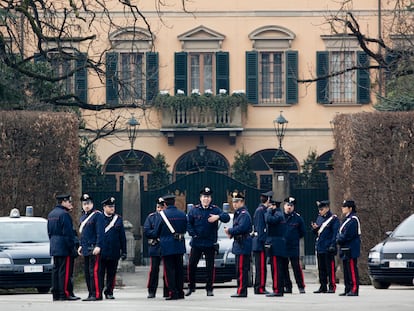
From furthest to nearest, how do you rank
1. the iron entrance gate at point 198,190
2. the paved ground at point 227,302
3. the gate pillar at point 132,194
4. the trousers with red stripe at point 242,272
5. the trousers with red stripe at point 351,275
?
the iron entrance gate at point 198,190, the gate pillar at point 132,194, the trousers with red stripe at point 351,275, the trousers with red stripe at point 242,272, the paved ground at point 227,302

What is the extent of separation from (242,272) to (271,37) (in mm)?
35677

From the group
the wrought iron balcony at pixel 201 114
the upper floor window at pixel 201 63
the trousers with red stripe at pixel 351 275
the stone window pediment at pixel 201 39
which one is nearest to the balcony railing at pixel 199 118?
the wrought iron balcony at pixel 201 114

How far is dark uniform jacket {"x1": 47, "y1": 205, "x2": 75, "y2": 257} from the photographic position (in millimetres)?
26344

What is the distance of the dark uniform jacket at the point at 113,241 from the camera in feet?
86.9

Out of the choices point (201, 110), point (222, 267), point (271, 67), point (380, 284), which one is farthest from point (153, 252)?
point (271, 67)

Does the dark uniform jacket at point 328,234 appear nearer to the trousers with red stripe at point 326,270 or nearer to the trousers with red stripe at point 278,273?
the trousers with red stripe at point 326,270

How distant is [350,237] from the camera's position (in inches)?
1089

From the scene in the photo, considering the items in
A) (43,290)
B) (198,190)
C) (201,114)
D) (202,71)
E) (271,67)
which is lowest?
(43,290)

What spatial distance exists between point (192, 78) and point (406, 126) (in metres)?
27.8

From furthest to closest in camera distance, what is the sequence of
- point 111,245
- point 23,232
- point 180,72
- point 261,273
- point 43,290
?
point 180,72
point 23,232
point 43,290
point 261,273
point 111,245

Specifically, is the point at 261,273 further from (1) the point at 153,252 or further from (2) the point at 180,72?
(2) the point at 180,72

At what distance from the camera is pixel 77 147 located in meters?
36.7

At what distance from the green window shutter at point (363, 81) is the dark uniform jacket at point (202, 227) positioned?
3262cm

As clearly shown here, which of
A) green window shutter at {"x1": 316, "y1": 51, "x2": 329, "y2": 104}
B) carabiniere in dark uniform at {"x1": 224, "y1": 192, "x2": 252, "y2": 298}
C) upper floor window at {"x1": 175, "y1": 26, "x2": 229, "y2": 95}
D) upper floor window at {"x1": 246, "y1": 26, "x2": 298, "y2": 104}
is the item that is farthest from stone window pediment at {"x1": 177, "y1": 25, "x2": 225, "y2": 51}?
carabiniere in dark uniform at {"x1": 224, "y1": 192, "x2": 252, "y2": 298}
